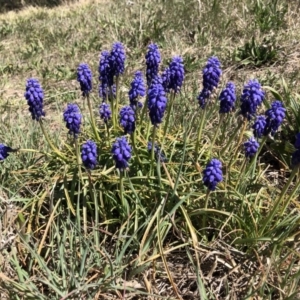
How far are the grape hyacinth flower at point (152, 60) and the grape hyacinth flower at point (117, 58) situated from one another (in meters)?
0.16

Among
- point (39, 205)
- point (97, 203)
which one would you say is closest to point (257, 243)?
point (97, 203)

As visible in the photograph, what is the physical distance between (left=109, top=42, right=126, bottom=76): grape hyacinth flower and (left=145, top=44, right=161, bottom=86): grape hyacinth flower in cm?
16

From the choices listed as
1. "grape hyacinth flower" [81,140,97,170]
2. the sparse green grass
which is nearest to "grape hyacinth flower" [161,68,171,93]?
the sparse green grass

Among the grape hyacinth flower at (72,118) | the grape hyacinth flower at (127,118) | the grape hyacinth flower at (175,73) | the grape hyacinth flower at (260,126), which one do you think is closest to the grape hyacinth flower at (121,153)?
the grape hyacinth flower at (127,118)

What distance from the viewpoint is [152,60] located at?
10.0 ft

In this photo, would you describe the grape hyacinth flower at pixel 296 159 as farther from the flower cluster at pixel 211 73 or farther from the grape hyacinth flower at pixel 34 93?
the grape hyacinth flower at pixel 34 93

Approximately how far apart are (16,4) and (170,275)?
1500 centimetres

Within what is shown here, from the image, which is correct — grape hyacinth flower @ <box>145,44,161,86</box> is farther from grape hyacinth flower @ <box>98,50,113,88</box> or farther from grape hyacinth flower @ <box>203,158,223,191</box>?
grape hyacinth flower @ <box>203,158,223,191</box>

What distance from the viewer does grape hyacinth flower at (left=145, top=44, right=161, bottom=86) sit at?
9.94 ft

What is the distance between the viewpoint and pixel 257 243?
102 inches

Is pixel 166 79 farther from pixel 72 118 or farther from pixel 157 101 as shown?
pixel 72 118

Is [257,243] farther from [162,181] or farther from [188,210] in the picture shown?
[162,181]

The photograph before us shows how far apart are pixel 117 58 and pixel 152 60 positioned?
0.22m

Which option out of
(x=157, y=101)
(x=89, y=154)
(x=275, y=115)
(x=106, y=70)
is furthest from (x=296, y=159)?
(x=106, y=70)
